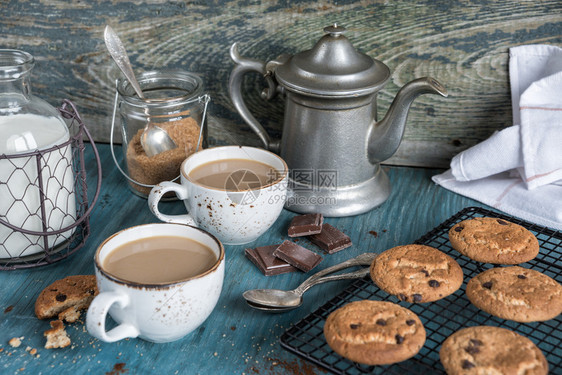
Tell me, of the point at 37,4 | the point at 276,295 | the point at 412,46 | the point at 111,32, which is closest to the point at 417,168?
the point at 412,46

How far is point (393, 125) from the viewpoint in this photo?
3.63 feet

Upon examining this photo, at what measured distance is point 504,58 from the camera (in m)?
1.21

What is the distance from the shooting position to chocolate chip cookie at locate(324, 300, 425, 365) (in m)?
0.71

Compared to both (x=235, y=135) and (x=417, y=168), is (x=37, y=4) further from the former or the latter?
(x=417, y=168)

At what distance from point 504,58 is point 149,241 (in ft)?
2.69

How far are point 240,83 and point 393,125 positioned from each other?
1.06ft

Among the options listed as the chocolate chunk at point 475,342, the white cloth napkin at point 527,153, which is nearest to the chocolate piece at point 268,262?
the chocolate chunk at point 475,342

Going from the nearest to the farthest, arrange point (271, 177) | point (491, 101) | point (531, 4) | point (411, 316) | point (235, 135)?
point (411, 316), point (271, 177), point (531, 4), point (491, 101), point (235, 135)

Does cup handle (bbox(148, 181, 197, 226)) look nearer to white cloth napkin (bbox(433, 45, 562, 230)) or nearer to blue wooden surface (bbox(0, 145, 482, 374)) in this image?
blue wooden surface (bbox(0, 145, 482, 374))

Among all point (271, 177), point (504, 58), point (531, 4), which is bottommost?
point (271, 177)

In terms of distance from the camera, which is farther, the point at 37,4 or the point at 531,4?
the point at 37,4

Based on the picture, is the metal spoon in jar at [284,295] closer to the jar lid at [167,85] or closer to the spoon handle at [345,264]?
the spoon handle at [345,264]

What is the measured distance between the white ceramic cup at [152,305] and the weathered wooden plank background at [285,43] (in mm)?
613

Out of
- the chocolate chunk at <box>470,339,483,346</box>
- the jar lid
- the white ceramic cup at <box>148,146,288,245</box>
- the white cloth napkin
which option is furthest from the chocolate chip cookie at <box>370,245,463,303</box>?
the jar lid
